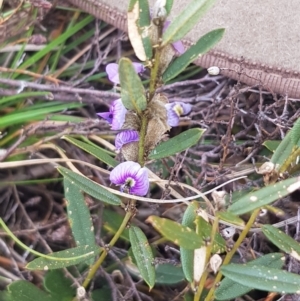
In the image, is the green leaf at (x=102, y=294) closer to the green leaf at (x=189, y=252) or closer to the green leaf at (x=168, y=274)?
the green leaf at (x=168, y=274)

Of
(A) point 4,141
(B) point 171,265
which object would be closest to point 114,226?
(B) point 171,265

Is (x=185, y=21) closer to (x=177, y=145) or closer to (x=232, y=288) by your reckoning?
(x=177, y=145)

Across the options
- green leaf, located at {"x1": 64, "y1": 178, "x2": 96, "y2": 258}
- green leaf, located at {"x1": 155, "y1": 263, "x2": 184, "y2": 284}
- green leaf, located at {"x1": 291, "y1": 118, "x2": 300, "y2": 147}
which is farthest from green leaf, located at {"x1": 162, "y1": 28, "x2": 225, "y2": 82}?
green leaf, located at {"x1": 155, "y1": 263, "x2": 184, "y2": 284}

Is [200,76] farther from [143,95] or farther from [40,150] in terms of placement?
[143,95]

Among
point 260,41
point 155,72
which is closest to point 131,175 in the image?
point 155,72

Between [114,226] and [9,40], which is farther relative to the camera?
[9,40]

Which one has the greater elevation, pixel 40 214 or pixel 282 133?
pixel 282 133
